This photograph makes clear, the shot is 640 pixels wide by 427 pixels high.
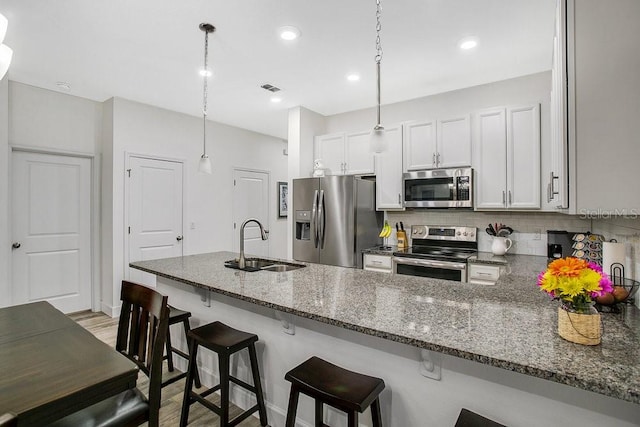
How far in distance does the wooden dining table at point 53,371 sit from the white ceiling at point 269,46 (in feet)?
6.78

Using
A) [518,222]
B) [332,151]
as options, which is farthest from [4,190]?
[518,222]

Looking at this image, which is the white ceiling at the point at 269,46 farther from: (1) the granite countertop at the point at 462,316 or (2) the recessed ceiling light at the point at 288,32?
(1) the granite countertop at the point at 462,316

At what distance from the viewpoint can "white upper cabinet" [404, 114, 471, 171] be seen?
3.35 metres

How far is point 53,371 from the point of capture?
44.7 inches

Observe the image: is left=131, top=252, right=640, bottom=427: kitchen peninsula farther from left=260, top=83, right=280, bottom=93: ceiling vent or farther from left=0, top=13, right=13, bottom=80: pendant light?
left=260, top=83, right=280, bottom=93: ceiling vent

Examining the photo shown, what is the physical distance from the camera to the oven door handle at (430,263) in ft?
9.83

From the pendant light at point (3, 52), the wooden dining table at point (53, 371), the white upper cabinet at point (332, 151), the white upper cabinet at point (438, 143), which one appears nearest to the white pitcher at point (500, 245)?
the white upper cabinet at point (438, 143)

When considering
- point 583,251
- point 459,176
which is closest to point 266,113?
point 459,176

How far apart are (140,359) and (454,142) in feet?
10.6

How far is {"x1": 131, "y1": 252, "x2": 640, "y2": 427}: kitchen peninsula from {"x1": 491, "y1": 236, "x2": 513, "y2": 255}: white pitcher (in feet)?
3.46

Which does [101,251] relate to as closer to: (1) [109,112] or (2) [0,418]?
(1) [109,112]

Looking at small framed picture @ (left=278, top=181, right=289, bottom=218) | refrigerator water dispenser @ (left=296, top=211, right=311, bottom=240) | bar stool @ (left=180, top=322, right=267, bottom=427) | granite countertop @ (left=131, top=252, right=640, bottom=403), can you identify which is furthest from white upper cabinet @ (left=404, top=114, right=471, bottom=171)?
small framed picture @ (left=278, top=181, right=289, bottom=218)

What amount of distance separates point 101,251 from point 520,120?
16.4 feet

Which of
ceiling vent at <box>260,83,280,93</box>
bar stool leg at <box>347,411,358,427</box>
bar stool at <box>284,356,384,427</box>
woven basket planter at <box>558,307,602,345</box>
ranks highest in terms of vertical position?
ceiling vent at <box>260,83,280,93</box>
